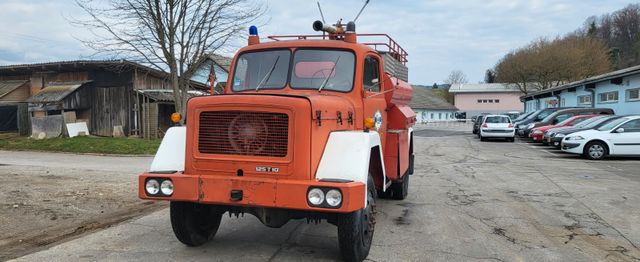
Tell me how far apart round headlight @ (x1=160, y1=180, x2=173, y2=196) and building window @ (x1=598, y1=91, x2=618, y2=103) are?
91.6 feet

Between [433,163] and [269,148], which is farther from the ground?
[269,148]

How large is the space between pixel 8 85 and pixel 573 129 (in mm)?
28332

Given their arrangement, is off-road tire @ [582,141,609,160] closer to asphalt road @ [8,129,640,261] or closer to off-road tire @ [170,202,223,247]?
asphalt road @ [8,129,640,261]

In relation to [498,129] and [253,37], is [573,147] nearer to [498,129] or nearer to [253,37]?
[498,129]

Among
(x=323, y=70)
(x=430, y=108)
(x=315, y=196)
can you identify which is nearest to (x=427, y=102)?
(x=430, y=108)

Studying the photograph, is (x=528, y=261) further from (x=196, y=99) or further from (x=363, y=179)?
(x=196, y=99)

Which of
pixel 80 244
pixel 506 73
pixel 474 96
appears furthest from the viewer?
pixel 474 96

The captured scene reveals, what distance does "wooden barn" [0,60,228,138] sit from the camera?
2514 cm

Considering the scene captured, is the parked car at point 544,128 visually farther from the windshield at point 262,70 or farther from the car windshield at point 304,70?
the windshield at point 262,70

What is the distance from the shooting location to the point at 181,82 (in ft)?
68.9

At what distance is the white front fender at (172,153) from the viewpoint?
17.6 feet

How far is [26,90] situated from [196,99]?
27.1 m

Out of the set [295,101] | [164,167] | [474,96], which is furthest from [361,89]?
[474,96]

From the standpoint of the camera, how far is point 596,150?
16312 millimetres
